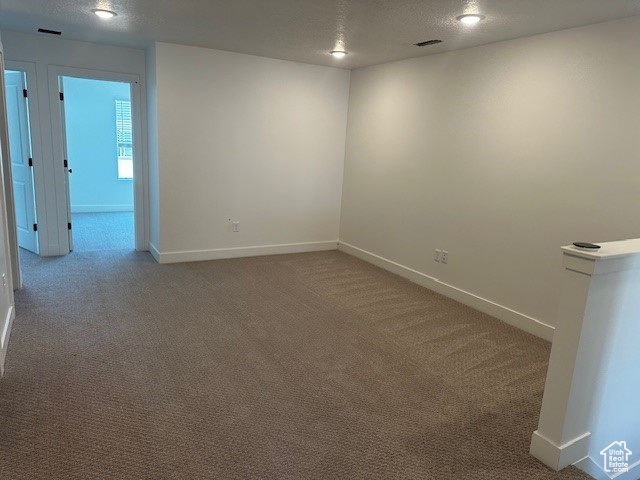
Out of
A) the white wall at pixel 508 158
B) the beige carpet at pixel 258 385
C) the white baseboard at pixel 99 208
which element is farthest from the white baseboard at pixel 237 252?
the white baseboard at pixel 99 208

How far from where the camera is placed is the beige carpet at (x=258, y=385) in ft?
6.91

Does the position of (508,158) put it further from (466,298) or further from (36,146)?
(36,146)

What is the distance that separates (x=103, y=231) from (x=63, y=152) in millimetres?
1785

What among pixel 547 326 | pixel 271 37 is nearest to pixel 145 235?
pixel 271 37

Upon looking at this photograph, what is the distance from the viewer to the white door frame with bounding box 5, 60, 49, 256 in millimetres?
4766

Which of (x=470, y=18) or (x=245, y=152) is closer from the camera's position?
(x=470, y=18)

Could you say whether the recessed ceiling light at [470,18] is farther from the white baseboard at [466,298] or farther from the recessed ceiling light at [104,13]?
the recessed ceiling light at [104,13]

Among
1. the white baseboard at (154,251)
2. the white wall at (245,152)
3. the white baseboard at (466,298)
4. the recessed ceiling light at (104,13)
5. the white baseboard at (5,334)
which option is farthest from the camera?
the white baseboard at (154,251)

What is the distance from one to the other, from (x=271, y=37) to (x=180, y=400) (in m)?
3.27

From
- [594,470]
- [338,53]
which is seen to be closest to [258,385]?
[594,470]

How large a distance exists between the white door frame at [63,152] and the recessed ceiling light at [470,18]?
3783 mm

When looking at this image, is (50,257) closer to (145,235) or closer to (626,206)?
(145,235)

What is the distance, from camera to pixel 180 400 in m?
2.54

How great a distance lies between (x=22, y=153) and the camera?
5.01m
